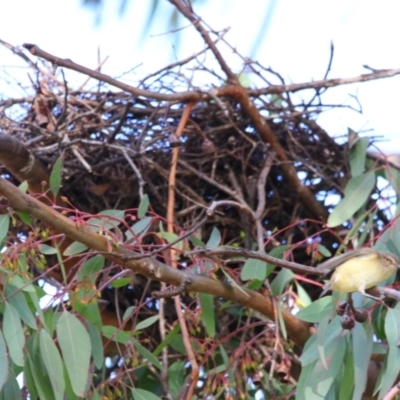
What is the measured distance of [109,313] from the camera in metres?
1.79

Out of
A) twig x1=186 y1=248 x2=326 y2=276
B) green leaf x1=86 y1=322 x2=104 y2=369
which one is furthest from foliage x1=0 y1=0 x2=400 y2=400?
twig x1=186 y1=248 x2=326 y2=276

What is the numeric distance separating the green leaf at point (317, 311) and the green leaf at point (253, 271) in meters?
0.09

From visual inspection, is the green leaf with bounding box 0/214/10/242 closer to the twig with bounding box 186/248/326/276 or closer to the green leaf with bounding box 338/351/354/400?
the twig with bounding box 186/248/326/276

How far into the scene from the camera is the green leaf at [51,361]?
3.89 ft

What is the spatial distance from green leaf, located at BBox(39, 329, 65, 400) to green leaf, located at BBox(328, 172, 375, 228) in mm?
673

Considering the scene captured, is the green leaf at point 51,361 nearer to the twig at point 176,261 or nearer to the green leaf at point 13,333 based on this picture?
the green leaf at point 13,333

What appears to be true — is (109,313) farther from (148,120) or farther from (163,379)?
(148,120)

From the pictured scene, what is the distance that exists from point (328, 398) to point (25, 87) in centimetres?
106

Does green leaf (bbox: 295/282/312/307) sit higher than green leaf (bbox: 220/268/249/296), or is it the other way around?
green leaf (bbox: 220/268/249/296)

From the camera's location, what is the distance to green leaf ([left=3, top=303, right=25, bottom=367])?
112 cm

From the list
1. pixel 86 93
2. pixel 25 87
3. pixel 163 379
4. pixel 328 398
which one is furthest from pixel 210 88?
pixel 328 398

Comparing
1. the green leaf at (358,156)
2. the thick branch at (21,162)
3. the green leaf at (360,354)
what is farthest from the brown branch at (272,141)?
the green leaf at (360,354)

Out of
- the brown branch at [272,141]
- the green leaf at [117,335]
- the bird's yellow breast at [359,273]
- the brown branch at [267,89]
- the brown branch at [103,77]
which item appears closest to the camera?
the bird's yellow breast at [359,273]

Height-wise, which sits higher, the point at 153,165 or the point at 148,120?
the point at 148,120
